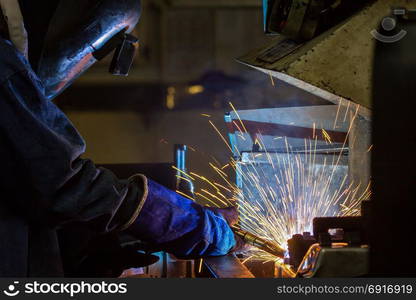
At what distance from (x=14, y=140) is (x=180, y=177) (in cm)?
113

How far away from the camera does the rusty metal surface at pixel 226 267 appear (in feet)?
4.87

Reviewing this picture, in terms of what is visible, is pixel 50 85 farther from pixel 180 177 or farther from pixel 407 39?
pixel 407 39

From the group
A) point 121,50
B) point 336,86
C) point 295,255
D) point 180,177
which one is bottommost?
point 295,255

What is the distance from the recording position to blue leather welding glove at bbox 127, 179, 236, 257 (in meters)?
1.53

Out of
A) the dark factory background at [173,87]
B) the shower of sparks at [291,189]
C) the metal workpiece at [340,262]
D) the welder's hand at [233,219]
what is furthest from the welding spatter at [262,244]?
the dark factory background at [173,87]

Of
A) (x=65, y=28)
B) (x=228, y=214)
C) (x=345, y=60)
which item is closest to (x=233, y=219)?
(x=228, y=214)

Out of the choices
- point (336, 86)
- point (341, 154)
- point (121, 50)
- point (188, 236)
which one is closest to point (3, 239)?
point (188, 236)

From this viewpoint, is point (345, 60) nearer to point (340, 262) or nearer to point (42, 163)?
point (340, 262)

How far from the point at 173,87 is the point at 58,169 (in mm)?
6930

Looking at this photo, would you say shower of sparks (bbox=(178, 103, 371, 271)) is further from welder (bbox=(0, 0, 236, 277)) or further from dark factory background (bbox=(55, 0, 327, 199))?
dark factory background (bbox=(55, 0, 327, 199))

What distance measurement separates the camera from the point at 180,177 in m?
2.35

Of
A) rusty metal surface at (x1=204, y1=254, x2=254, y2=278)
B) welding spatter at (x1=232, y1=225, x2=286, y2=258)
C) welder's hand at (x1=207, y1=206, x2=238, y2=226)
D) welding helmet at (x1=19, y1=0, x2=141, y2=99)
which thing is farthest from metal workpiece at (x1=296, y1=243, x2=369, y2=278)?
welding helmet at (x1=19, y1=0, x2=141, y2=99)

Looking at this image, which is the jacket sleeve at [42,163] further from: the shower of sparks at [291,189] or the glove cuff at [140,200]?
the shower of sparks at [291,189]

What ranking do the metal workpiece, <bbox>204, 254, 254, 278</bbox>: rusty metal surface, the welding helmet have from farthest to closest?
the welding helmet
<bbox>204, 254, 254, 278</bbox>: rusty metal surface
the metal workpiece
